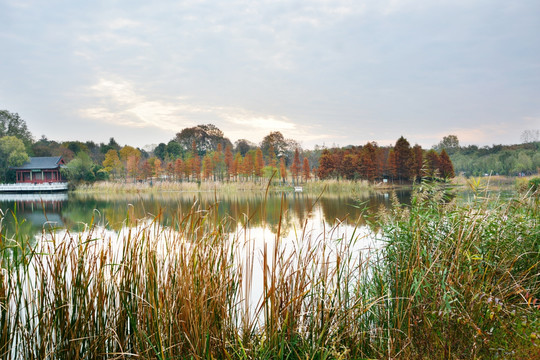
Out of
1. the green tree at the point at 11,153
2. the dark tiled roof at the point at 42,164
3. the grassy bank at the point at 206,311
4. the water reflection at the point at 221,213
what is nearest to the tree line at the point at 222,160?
the green tree at the point at 11,153

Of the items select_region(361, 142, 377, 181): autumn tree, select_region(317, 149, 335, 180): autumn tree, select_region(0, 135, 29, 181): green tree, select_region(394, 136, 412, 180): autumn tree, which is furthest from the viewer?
select_region(0, 135, 29, 181): green tree

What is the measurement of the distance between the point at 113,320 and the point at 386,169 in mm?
28013

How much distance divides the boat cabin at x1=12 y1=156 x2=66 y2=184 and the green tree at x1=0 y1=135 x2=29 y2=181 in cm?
90

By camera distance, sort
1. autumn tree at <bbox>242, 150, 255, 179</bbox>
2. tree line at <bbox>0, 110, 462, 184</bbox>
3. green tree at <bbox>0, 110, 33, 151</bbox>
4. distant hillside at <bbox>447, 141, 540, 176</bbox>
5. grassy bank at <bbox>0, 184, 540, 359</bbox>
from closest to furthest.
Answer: grassy bank at <bbox>0, 184, 540, 359</bbox>, distant hillside at <bbox>447, 141, 540, 176</bbox>, tree line at <bbox>0, 110, 462, 184</bbox>, autumn tree at <bbox>242, 150, 255, 179</bbox>, green tree at <bbox>0, 110, 33, 151</bbox>

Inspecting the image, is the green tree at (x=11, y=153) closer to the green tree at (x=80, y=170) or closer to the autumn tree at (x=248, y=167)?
the green tree at (x=80, y=170)

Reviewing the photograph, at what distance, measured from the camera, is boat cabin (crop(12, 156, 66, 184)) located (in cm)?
3434

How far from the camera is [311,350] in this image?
1840mm

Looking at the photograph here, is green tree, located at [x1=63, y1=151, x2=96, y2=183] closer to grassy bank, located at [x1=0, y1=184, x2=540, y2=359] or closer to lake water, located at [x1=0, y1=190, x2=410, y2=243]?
lake water, located at [x1=0, y1=190, x2=410, y2=243]

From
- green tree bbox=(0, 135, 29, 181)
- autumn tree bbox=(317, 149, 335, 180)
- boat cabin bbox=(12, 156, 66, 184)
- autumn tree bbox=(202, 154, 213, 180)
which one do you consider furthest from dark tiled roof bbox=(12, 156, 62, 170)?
autumn tree bbox=(317, 149, 335, 180)

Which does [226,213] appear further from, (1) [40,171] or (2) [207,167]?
(1) [40,171]

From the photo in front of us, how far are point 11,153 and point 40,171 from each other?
3133mm

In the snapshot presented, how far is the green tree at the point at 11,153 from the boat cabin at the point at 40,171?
90cm

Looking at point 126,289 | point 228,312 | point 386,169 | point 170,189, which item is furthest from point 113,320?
point 386,169

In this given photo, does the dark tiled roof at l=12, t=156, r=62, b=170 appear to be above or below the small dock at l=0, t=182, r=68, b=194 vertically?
above
